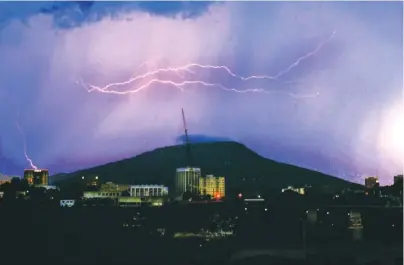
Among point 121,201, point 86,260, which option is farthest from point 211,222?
point 86,260

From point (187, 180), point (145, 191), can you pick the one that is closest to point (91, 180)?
point (145, 191)

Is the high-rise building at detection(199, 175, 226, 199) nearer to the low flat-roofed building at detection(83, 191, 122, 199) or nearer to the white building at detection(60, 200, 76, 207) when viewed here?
the low flat-roofed building at detection(83, 191, 122, 199)

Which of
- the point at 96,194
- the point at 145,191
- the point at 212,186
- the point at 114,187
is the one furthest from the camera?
the point at 212,186

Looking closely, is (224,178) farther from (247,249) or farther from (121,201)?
(247,249)

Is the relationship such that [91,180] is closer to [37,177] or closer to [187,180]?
[37,177]

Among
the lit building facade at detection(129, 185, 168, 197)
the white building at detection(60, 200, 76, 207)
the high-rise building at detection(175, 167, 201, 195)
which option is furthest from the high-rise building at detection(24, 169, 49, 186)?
the high-rise building at detection(175, 167, 201, 195)

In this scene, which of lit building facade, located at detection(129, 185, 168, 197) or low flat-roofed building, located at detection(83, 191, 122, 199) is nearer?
low flat-roofed building, located at detection(83, 191, 122, 199)
